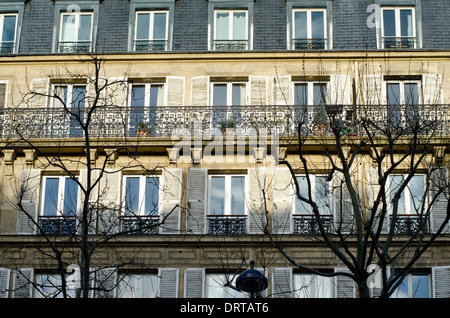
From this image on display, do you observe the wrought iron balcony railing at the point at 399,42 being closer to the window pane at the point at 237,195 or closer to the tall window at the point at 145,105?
the window pane at the point at 237,195

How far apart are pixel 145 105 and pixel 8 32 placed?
446 cm

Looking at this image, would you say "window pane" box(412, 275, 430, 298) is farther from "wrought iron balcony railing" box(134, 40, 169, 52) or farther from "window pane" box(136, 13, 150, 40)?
"window pane" box(136, 13, 150, 40)

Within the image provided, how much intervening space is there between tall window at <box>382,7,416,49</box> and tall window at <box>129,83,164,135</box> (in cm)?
621

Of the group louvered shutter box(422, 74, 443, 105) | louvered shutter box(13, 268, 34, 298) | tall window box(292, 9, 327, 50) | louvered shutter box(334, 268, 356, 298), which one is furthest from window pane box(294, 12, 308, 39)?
louvered shutter box(13, 268, 34, 298)

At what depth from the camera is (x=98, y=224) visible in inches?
1015

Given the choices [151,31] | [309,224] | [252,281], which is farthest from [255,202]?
[252,281]

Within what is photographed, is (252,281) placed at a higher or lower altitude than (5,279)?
lower

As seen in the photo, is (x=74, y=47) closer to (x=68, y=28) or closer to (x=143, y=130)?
(x=68, y=28)

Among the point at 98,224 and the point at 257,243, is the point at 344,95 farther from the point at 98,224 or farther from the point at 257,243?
the point at 98,224

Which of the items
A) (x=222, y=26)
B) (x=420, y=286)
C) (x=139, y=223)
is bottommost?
(x=420, y=286)

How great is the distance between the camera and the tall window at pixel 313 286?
80.9ft

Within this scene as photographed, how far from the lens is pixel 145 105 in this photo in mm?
27812

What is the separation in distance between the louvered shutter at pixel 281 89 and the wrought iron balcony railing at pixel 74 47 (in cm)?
520
